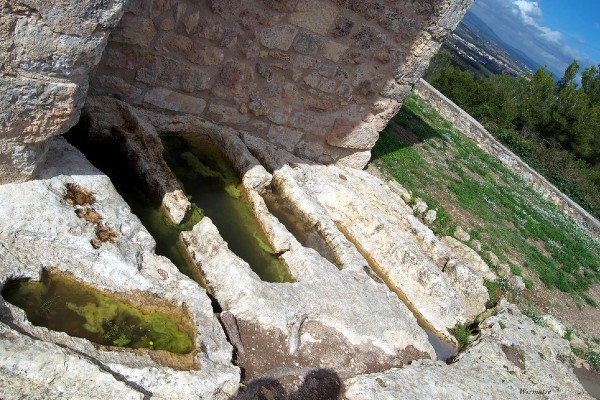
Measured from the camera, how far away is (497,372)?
5.29 metres

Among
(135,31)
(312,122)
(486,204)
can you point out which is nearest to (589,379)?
(486,204)

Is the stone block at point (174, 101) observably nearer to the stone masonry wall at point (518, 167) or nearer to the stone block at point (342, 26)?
the stone block at point (342, 26)

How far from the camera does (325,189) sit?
711 cm

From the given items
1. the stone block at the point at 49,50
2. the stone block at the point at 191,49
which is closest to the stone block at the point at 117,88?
the stone block at the point at 191,49

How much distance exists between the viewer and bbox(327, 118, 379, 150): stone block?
7609 millimetres

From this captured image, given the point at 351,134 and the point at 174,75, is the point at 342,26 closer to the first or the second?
the point at 351,134

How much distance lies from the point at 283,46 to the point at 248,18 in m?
0.62

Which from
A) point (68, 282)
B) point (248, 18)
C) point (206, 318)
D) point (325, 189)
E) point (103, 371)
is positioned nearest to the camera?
point (103, 371)

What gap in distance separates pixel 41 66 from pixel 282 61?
3946 millimetres

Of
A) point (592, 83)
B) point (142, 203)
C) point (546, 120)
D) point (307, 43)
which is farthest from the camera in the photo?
point (592, 83)

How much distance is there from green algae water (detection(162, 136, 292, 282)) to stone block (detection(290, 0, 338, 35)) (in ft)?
7.04

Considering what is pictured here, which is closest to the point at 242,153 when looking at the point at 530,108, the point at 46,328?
the point at 46,328

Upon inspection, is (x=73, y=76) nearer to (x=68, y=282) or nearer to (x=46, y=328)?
(x=68, y=282)

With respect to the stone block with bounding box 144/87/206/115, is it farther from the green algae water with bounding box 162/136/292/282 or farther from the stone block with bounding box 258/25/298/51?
the stone block with bounding box 258/25/298/51
